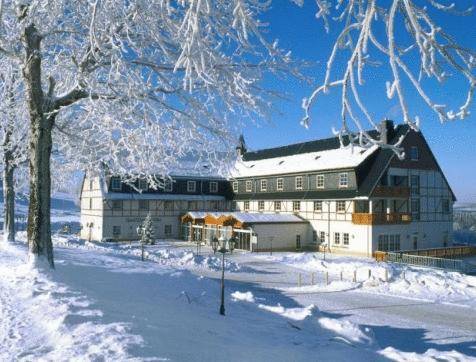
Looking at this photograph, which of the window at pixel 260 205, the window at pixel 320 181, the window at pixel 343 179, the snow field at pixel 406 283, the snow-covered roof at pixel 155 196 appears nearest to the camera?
the snow field at pixel 406 283

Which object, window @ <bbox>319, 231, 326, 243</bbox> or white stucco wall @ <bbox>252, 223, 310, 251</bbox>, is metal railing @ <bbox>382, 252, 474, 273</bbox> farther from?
white stucco wall @ <bbox>252, 223, 310, 251</bbox>

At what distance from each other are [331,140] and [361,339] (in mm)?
31961

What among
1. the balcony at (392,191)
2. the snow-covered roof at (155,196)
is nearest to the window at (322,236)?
the balcony at (392,191)

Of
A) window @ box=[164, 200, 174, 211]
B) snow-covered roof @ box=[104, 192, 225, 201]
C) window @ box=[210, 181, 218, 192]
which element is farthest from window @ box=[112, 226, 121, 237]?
window @ box=[210, 181, 218, 192]

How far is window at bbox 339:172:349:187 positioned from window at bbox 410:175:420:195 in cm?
554

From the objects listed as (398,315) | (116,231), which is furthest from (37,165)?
(116,231)

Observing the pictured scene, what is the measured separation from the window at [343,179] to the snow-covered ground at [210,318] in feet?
45.1

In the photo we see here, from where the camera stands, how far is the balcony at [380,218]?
33031mm

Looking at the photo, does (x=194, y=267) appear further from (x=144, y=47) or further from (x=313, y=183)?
(x=144, y=47)

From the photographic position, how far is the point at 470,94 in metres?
3.65

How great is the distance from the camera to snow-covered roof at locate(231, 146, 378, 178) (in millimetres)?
35531

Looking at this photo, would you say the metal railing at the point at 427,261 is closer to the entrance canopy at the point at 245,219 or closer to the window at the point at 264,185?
the entrance canopy at the point at 245,219

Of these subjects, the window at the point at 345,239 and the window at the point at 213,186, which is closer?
the window at the point at 345,239

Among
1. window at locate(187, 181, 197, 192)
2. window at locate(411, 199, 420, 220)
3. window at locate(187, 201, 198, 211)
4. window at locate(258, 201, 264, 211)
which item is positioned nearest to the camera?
window at locate(411, 199, 420, 220)
